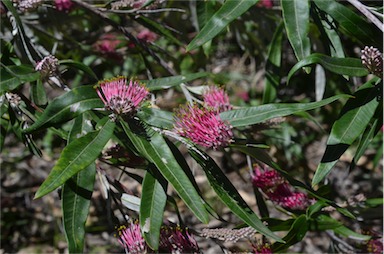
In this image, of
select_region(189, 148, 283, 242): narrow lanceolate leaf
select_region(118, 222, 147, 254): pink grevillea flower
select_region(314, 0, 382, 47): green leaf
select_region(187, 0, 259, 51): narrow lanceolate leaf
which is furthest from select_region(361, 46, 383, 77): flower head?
select_region(118, 222, 147, 254): pink grevillea flower

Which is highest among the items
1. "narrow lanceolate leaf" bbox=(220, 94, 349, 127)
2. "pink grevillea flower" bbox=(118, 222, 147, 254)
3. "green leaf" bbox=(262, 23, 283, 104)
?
"green leaf" bbox=(262, 23, 283, 104)

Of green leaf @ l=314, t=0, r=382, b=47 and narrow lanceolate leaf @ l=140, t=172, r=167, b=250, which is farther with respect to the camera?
green leaf @ l=314, t=0, r=382, b=47

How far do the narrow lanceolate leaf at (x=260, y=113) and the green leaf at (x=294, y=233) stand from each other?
0.36 meters

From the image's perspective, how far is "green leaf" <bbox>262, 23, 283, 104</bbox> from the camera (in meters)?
1.71

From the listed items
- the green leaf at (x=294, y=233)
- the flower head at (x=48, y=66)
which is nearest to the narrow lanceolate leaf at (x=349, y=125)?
the green leaf at (x=294, y=233)

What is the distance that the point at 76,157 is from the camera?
1.11m

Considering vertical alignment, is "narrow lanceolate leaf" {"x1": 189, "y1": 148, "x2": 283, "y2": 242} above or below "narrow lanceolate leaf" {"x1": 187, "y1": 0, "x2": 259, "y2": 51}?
below

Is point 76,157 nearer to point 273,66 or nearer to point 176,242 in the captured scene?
point 176,242

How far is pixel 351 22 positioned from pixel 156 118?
1.65ft

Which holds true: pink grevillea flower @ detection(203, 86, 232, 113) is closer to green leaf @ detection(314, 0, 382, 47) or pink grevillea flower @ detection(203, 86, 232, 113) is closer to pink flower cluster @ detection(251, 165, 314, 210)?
pink flower cluster @ detection(251, 165, 314, 210)

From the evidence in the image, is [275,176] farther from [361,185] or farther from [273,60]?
[361,185]

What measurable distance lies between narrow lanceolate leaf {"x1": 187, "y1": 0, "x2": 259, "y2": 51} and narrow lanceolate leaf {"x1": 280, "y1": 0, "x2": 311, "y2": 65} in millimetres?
91

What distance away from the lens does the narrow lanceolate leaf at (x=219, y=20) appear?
1272mm

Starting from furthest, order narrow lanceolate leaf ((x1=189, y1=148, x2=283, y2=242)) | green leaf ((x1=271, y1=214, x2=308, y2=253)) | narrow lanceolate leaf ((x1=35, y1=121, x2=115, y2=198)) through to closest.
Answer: green leaf ((x1=271, y1=214, x2=308, y2=253)) → narrow lanceolate leaf ((x1=189, y1=148, x2=283, y2=242)) → narrow lanceolate leaf ((x1=35, y1=121, x2=115, y2=198))
